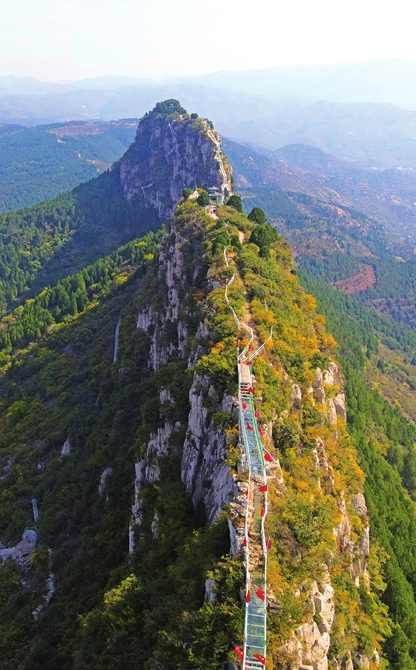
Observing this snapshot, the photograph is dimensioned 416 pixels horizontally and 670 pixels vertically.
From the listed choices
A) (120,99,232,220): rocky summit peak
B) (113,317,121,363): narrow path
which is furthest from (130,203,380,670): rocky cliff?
(120,99,232,220): rocky summit peak

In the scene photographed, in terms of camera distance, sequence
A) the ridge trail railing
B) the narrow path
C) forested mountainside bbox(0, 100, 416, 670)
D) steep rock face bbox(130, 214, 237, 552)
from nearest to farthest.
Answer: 1. the ridge trail railing
2. forested mountainside bbox(0, 100, 416, 670)
3. steep rock face bbox(130, 214, 237, 552)
4. the narrow path

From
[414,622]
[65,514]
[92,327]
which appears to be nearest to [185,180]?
[92,327]

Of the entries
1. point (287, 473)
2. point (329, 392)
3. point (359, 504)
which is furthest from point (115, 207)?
point (287, 473)

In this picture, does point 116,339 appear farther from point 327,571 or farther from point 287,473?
point 327,571

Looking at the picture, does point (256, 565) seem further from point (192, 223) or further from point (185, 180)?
point (185, 180)

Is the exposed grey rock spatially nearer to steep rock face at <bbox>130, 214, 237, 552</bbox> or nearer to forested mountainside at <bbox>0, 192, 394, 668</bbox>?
forested mountainside at <bbox>0, 192, 394, 668</bbox>
